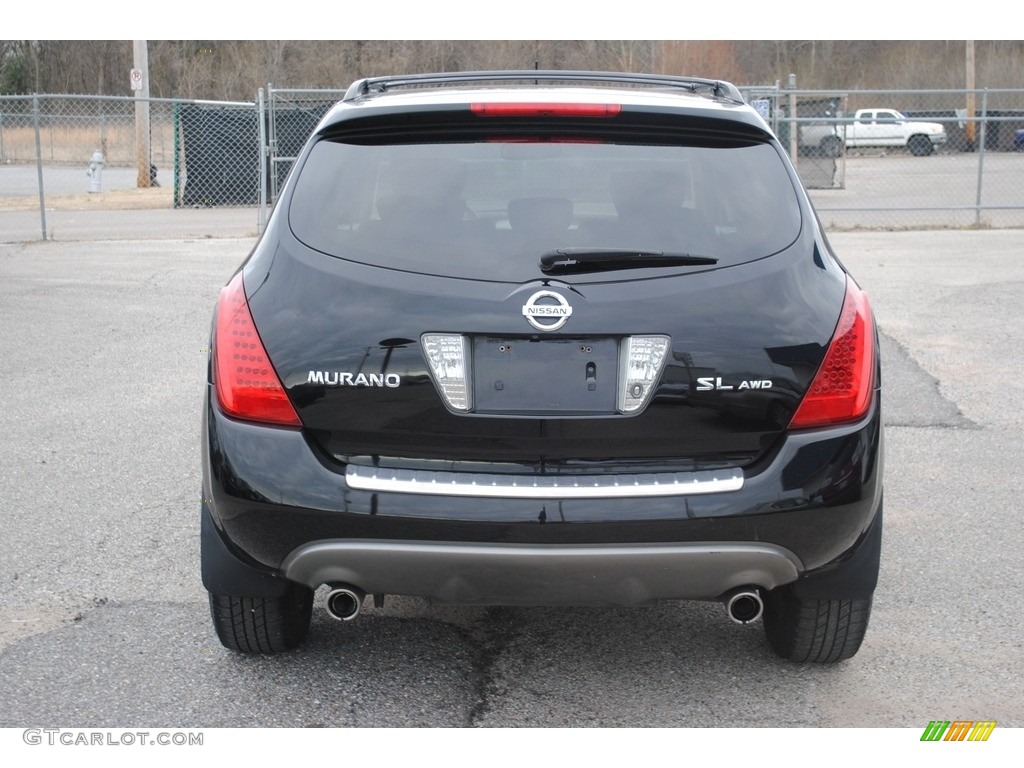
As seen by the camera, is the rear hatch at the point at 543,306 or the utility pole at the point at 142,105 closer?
the rear hatch at the point at 543,306

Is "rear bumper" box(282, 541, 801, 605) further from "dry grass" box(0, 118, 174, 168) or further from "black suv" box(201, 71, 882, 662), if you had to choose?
"dry grass" box(0, 118, 174, 168)

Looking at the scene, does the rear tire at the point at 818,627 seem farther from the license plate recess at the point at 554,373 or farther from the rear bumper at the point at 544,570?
the license plate recess at the point at 554,373

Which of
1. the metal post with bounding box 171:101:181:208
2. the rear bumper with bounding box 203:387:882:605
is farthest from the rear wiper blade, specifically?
the metal post with bounding box 171:101:181:208

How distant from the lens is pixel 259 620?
3533mm

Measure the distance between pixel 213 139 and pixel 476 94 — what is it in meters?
20.0

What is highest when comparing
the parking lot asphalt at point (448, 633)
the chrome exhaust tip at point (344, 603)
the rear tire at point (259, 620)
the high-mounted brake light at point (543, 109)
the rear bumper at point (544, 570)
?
the high-mounted brake light at point (543, 109)

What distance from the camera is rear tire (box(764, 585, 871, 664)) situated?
11.4 feet

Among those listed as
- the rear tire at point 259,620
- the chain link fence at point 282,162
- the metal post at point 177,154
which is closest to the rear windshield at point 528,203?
the rear tire at point 259,620

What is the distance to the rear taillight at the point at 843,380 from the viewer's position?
303 cm

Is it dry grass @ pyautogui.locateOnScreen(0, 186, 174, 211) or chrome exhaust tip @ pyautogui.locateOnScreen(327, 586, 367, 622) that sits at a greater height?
chrome exhaust tip @ pyautogui.locateOnScreen(327, 586, 367, 622)

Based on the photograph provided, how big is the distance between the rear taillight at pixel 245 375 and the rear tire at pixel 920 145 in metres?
38.7

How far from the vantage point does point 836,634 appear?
11.5ft

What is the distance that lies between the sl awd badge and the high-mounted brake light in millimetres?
584

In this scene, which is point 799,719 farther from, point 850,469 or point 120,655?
point 120,655
